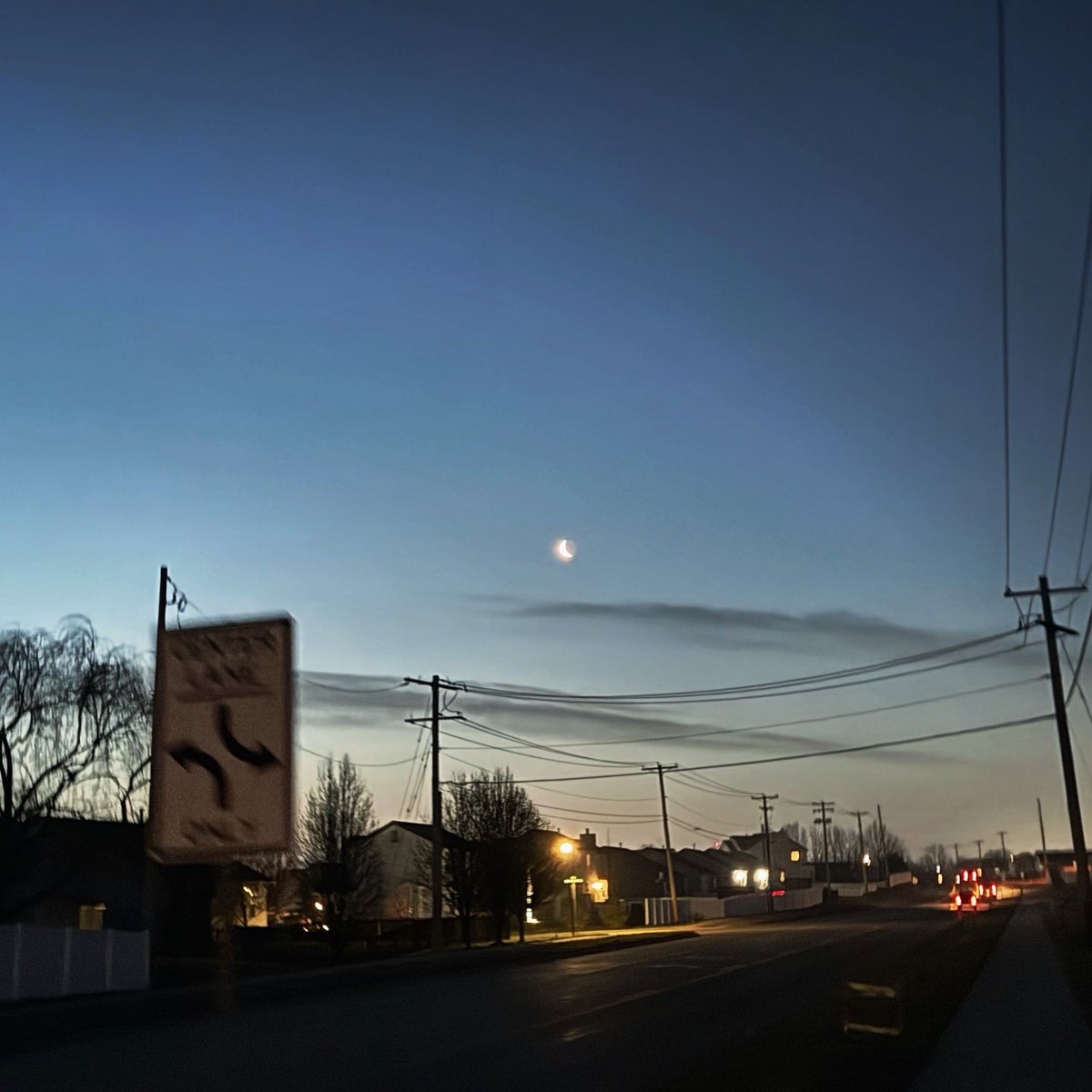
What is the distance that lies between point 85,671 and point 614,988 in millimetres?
18914

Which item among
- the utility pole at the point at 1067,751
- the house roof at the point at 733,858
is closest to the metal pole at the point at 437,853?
the utility pole at the point at 1067,751

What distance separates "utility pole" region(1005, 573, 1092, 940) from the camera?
36594mm

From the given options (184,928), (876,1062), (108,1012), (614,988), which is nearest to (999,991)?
(614,988)

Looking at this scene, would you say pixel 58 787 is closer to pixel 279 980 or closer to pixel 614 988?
pixel 279 980

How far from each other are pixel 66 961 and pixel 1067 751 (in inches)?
1115

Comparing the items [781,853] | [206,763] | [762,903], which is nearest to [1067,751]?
[206,763]

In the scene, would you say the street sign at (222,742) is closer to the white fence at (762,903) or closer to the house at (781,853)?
the white fence at (762,903)

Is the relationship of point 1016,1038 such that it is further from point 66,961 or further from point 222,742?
point 66,961

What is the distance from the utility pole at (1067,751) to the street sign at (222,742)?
35.8 meters

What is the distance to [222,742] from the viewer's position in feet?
9.34

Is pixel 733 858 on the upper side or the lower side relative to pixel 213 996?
upper

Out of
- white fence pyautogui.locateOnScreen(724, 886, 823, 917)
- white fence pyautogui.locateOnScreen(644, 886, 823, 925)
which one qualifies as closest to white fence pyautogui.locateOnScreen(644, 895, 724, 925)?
white fence pyautogui.locateOnScreen(644, 886, 823, 925)

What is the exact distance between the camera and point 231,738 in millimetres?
2840

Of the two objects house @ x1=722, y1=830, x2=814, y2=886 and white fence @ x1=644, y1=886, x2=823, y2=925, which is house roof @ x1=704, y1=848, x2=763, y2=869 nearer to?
house @ x1=722, y1=830, x2=814, y2=886
